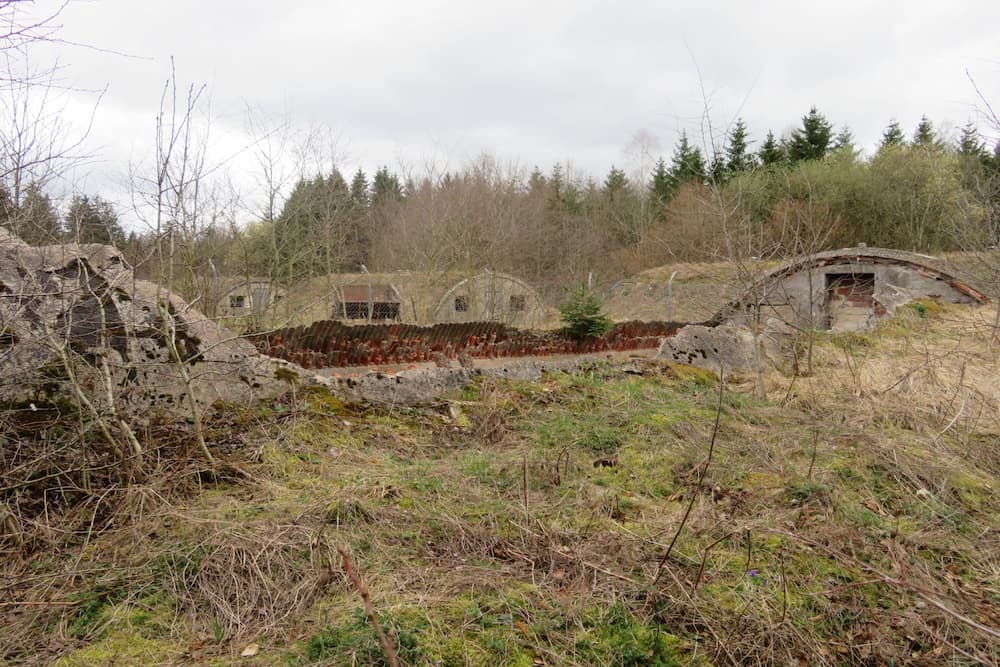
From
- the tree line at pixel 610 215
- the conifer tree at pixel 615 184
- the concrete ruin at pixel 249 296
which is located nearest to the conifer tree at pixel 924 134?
the tree line at pixel 610 215

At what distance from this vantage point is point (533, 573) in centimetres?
333

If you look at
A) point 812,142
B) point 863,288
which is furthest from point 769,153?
point 863,288

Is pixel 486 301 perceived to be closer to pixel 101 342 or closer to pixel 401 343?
pixel 401 343

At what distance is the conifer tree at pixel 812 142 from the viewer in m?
33.7

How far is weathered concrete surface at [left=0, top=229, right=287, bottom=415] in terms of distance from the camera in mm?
4180

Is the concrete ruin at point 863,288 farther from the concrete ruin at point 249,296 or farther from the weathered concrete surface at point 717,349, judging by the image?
the concrete ruin at point 249,296

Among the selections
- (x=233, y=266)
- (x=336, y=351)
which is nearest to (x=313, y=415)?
(x=336, y=351)

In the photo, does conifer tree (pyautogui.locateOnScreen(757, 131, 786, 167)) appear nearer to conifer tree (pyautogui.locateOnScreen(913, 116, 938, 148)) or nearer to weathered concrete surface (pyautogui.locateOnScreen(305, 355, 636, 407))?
conifer tree (pyautogui.locateOnScreen(913, 116, 938, 148))

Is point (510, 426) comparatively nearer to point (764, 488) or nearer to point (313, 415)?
point (313, 415)

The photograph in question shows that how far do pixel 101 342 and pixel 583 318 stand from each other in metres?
7.05

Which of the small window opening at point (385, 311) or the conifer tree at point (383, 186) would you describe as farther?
the conifer tree at point (383, 186)

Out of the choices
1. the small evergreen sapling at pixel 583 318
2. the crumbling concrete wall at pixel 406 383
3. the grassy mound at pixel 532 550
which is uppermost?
the small evergreen sapling at pixel 583 318

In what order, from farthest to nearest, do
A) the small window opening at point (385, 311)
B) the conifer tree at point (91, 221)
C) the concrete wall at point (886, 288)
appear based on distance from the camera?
the small window opening at point (385, 311)
the concrete wall at point (886, 288)
the conifer tree at point (91, 221)

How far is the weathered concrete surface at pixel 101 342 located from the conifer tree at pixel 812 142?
3412cm
